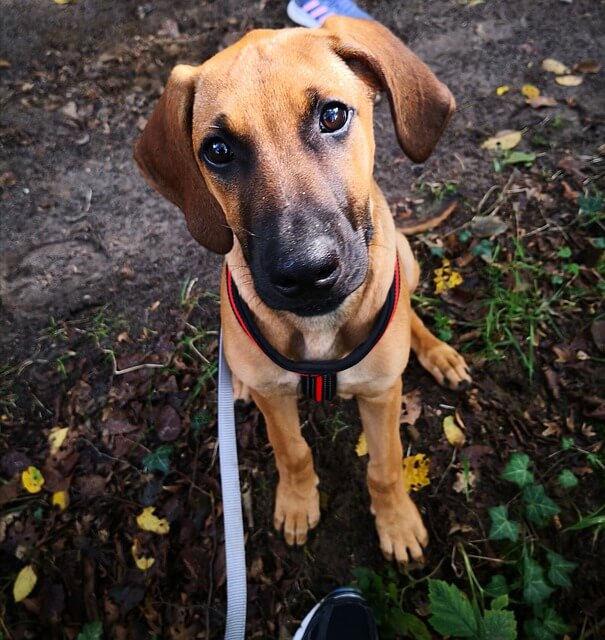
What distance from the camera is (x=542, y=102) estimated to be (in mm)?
4043

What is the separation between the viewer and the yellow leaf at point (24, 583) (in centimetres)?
304

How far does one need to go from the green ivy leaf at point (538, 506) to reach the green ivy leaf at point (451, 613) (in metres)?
0.66

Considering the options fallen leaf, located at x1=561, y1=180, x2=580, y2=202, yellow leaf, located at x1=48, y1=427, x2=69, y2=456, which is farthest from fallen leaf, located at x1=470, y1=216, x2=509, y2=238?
yellow leaf, located at x1=48, y1=427, x2=69, y2=456

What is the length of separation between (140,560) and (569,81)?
4.38 m

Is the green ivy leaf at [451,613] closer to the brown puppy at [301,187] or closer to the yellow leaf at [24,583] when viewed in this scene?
the brown puppy at [301,187]

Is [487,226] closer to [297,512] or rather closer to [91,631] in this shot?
[297,512]

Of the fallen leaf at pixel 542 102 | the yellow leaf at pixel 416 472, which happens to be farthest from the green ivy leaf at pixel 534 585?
the fallen leaf at pixel 542 102

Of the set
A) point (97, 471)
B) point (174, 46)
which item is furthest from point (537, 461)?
point (174, 46)

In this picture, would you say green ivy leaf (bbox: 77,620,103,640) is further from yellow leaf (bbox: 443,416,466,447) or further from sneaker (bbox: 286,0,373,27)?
sneaker (bbox: 286,0,373,27)

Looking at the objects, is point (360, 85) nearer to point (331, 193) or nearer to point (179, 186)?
point (331, 193)

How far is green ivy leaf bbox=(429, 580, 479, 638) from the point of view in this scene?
2.21m

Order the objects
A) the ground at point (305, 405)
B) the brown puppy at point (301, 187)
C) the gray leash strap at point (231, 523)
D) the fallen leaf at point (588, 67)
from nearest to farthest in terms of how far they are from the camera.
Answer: the brown puppy at point (301, 187) → the gray leash strap at point (231, 523) → the ground at point (305, 405) → the fallen leaf at point (588, 67)

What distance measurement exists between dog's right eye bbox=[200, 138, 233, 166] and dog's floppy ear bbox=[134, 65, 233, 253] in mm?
118

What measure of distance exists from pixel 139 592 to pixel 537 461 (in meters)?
2.26
